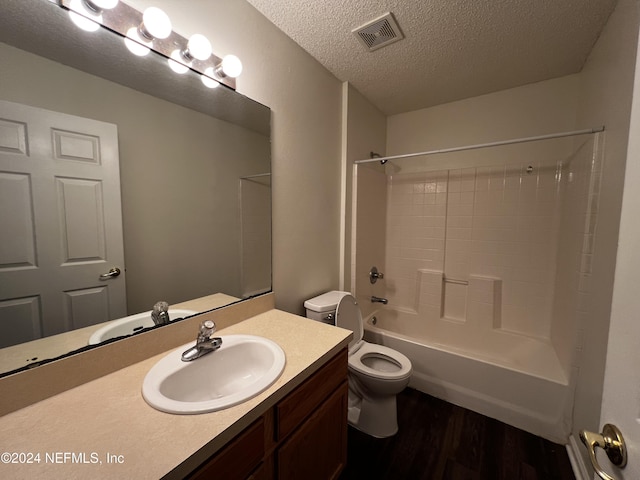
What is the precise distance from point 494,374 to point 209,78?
2.34 metres

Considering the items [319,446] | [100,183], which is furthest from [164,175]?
[319,446]

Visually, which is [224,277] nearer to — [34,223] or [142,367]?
[142,367]

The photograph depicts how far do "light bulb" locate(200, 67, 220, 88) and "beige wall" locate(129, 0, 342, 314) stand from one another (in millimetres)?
110

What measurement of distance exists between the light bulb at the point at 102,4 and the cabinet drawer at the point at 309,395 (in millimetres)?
1383

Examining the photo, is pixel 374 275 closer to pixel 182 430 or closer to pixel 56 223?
pixel 182 430

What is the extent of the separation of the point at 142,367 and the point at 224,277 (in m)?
0.47

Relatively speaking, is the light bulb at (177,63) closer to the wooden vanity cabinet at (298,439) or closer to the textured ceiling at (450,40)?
the textured ceiling at (450,40)

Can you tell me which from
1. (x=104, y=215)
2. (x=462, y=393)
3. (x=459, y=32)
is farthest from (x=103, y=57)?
(x=462, y=393)

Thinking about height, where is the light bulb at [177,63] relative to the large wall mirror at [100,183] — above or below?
above

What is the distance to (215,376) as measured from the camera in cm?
97

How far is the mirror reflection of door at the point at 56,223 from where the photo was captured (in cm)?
68

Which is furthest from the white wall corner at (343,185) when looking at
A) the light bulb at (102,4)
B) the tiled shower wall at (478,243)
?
the light bulb at (102,4)

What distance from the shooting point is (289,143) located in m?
1.51

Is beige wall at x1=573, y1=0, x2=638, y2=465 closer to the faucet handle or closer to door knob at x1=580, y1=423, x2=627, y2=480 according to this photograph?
door knob at x1=580, y1=423, x2=627, y2=480
